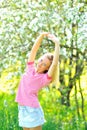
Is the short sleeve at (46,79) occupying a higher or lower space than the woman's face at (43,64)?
lower

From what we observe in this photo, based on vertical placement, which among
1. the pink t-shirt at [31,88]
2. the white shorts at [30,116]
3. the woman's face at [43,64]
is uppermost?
the woman's face at [43,64]

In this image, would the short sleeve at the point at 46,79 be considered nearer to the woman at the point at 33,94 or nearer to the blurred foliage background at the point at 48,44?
the woman at the point at 33,94

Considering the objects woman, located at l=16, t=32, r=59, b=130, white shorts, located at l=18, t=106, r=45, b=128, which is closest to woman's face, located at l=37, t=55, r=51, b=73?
woman, located at l=16, t=32, r=59, b=130

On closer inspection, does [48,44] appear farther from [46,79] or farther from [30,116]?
[30,116]

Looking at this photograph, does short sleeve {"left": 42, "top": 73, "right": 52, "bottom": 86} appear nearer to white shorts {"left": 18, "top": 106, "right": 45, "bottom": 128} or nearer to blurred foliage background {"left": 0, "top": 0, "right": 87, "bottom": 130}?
white shorts {"left": 18, "top": 106, "right": 45, "bottom": 128}

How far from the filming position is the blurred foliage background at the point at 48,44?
730 centimetres

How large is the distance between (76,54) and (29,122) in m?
3.27

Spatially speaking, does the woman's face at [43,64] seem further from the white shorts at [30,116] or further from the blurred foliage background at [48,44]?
the blurred foliage background at [48,44]

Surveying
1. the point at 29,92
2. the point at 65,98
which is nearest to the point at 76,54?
the point at 65,98

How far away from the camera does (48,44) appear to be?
27.4 feet

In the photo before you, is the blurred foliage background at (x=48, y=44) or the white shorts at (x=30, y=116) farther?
the blurred foliage background at (x=48, y=44)

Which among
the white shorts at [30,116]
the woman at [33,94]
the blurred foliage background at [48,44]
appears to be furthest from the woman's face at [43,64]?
the blurred foliage background at [48,44]

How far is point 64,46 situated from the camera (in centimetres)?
841

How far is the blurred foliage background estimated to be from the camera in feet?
24.0
